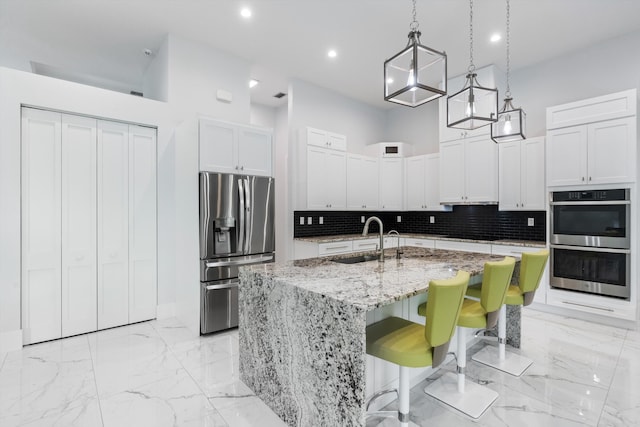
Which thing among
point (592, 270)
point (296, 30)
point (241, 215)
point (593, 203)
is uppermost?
point (296, 30)

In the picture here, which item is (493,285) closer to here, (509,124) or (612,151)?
(509,124)

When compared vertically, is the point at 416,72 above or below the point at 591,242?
above

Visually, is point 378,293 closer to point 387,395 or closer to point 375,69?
point 387,395

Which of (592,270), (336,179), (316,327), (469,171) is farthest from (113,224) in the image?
(592,270)

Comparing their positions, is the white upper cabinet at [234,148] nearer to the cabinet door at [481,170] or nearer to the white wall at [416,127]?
the cabinet door at [481,170]

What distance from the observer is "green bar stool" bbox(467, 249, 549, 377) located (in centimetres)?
256

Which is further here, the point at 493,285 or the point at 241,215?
the point at 241,215

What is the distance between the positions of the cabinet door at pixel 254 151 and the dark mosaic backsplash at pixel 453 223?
1.40m

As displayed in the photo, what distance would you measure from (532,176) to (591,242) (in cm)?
105

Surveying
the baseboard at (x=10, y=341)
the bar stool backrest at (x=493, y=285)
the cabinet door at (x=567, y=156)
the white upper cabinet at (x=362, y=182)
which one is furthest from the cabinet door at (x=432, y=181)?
the baseboard at (x=10, y=341)

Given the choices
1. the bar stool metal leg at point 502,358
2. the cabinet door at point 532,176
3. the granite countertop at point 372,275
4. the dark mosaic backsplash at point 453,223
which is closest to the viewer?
the granite countertop at point 372,275

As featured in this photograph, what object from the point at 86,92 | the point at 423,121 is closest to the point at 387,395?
the point at 86,92

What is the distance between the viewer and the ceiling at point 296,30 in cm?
323

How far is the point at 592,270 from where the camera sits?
359 cm
